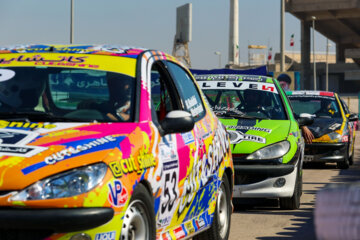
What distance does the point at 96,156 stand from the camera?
478 centimetres

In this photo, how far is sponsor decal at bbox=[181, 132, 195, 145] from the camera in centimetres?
611

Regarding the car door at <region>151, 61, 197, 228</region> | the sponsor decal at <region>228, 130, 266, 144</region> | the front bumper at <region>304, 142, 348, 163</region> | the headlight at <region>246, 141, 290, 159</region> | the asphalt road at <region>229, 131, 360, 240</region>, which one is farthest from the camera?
the front bumper at <region>304, 142, 348, 163</region>

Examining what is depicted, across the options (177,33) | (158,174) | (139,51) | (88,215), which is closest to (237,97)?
(139,51)

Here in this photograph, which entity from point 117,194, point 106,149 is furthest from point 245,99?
point 117,194

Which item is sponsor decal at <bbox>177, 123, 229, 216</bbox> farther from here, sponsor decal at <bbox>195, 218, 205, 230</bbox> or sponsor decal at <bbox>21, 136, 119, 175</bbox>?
sponsor decal at <bbox>21, 136, 119, 175</bbox>

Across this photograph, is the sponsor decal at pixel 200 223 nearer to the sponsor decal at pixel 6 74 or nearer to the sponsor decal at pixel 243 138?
the sponsor decal at pixel 6 74

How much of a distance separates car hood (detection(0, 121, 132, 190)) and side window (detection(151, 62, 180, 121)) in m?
1.21

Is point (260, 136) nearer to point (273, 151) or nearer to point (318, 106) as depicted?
point (273, 151)

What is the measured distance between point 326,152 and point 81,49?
37.3 ft

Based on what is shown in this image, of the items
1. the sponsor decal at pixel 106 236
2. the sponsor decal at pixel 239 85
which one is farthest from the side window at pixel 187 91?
the sponsor decal at pixel 239 85

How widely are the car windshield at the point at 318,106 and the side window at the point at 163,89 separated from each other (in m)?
11.4

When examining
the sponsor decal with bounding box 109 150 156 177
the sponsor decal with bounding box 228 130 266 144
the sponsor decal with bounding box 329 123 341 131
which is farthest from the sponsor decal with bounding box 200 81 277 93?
the sponsor decal with bounding box 109 150 156 177

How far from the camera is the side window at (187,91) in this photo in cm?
661

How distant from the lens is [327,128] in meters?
17.3
